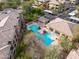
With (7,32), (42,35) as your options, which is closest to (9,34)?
(7,32)

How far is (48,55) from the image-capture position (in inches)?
592

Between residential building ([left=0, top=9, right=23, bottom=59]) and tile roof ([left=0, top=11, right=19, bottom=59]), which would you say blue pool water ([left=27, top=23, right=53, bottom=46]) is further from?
tile roof ([left=0, top=11, right=19, bottom=59])

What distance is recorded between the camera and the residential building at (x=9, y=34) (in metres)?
13.9

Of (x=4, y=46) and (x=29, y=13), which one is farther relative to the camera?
(x=29, y=13)

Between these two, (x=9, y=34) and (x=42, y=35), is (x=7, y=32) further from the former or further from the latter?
(x=42, y=35)

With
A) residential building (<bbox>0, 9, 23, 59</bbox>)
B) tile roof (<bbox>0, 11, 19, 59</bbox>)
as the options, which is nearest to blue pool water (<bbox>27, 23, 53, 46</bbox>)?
residential building (<bbox>0, 9, 23, 59</bbox>)

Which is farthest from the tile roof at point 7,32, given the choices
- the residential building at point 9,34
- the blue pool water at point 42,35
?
the blue pool water at point 42,35

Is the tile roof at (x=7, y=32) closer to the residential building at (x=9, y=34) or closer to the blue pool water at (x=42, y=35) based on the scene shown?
the residential building at (x=9, y=34)

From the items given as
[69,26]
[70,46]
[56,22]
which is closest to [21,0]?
[56,22]

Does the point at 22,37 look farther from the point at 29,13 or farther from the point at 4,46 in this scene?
the point at 29,13

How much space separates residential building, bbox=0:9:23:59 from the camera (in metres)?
13.9

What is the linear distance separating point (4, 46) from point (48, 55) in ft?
12.9

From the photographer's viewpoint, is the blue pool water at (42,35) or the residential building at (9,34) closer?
the residential building at (9,34)

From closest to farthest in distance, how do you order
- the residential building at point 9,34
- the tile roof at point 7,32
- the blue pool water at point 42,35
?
the tile roof at point 7,32
the residential building at point 9,34
the blue pool water at point 42,35
